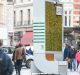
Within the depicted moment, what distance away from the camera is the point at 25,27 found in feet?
230

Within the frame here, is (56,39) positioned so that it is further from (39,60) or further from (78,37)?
(78,37)

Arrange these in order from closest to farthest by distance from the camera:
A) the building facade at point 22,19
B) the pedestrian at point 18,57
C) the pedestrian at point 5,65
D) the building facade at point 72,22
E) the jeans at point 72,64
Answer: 1. the pedestrian at point 5,65
2. the pedestrian at point 18,57
3. the jeans at point 72,64
4. the building facade at point 72,22
5. the building facade at point 22,19

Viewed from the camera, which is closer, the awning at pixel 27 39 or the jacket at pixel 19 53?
the jacket at pixel 19 53

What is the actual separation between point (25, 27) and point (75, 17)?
7087 mm

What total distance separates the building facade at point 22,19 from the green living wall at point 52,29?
4378cm

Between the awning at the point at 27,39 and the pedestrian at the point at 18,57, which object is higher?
the pedestrian at the point at 18,57

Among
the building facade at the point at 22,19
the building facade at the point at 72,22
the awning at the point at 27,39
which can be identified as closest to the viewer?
the awning at the point at 27,39

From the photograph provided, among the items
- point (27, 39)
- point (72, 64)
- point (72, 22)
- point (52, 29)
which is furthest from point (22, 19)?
point (52, 29)

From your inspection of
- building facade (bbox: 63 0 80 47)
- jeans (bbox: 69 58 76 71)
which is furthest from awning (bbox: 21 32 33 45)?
jeans (bbox: 69 58 76 71)

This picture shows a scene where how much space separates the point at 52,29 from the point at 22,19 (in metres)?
46.5

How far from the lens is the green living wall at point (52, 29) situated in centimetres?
2427

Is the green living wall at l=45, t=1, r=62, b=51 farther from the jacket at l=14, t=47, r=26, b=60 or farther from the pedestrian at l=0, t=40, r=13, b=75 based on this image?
the pedestrian at l=0, t=40, r=13, b=75

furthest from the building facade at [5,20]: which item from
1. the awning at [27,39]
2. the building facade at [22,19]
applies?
the building facade at [22,19]

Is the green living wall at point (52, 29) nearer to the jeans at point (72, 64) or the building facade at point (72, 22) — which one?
the jeans at point (72, 64)
